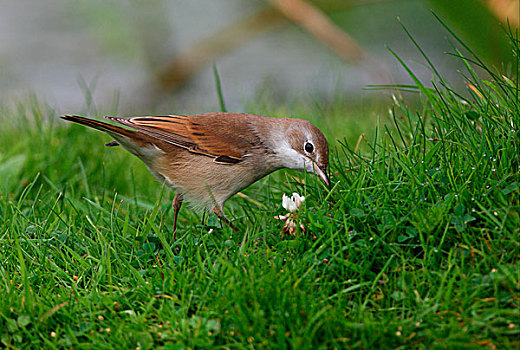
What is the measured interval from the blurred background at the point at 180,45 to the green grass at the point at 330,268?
20.5ft

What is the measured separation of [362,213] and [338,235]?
0.23 metres

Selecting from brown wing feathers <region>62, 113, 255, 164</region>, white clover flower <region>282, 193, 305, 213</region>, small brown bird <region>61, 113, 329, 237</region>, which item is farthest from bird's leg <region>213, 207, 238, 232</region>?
white clover flower <region>282, 193, 305, 213</region>

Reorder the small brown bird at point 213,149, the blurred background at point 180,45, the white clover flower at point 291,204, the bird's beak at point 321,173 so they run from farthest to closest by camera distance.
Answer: the blurred background at point 180,45 < the small brown bird at point 213,149 < the bird's beak at point 321,173 < the white clover flower at point 291,204

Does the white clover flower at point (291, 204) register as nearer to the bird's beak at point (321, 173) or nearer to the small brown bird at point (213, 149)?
the bird's beak at point (321, 173)

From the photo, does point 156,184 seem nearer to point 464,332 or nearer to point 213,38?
point 464,332

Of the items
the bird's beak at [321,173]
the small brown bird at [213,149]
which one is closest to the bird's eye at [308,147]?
the small brown bird at [213,149]

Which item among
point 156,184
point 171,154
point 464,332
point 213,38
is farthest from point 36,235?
point 213,38

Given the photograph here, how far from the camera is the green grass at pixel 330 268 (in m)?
3.08

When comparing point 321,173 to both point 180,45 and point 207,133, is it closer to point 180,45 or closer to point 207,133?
point 207,133

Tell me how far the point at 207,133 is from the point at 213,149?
180mm

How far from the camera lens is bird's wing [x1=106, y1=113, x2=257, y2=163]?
514cm

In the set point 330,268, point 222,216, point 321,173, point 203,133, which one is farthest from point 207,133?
point 330,268

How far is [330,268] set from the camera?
11.4 ft

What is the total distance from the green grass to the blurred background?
6.26m
